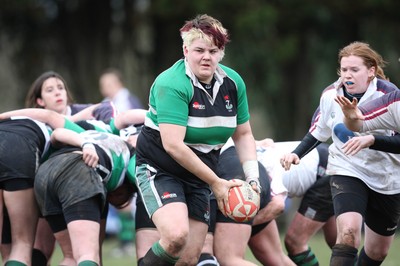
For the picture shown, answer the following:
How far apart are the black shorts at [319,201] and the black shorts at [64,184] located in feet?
6.18

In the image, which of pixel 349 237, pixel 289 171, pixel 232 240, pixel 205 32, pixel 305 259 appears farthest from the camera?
pixel 305 259

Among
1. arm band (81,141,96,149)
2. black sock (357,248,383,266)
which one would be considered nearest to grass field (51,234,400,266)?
black sock (357,248,383,266)

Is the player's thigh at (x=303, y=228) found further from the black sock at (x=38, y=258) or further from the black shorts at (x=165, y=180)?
the black sock at (x=38, y=258)

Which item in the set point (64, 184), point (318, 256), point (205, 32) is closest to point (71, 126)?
point (64, 184)

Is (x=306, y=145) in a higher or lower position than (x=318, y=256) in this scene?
higher

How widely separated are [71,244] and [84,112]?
5.29ft

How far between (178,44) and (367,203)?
36.9 ft

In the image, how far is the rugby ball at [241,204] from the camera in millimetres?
5711

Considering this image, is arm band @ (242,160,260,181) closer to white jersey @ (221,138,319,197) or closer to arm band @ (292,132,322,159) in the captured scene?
arm band @ (292,132,322,159)

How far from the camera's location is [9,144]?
674 centimetres

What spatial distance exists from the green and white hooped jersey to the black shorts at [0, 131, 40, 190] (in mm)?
1216

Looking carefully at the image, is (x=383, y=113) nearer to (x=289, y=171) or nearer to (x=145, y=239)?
(x=289, y=171)

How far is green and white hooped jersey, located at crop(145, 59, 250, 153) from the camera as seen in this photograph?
5734 mm

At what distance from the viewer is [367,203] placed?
257 inches
